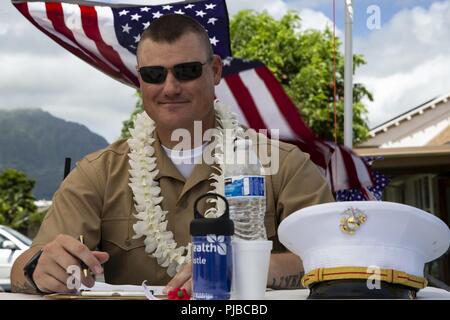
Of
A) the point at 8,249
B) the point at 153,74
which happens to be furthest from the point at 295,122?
the point at 8,249

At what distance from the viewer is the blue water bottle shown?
163 centimetres

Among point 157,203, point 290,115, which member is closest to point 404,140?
point 290,115

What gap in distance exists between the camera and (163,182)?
2904 millimetres

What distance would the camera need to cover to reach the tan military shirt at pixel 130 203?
107 inches

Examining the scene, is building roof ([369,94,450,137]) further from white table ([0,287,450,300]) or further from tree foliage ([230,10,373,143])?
white table ([0,287,450,300])

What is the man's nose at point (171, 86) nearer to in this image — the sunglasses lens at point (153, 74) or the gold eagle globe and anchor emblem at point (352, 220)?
the sunglasses lens at point (153, 74)

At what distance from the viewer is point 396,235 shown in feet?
5.92

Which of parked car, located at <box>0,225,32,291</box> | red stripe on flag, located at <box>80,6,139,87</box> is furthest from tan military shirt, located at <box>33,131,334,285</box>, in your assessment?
parked car, located at <box>0,225,32,291</box>

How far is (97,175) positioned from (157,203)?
0.82 ft

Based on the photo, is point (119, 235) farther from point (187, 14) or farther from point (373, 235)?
point (187, 14)

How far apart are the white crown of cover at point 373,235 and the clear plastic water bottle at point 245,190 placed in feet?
0.40

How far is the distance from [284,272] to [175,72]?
2.70ft

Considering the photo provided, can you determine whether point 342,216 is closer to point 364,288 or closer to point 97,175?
point 364,288
